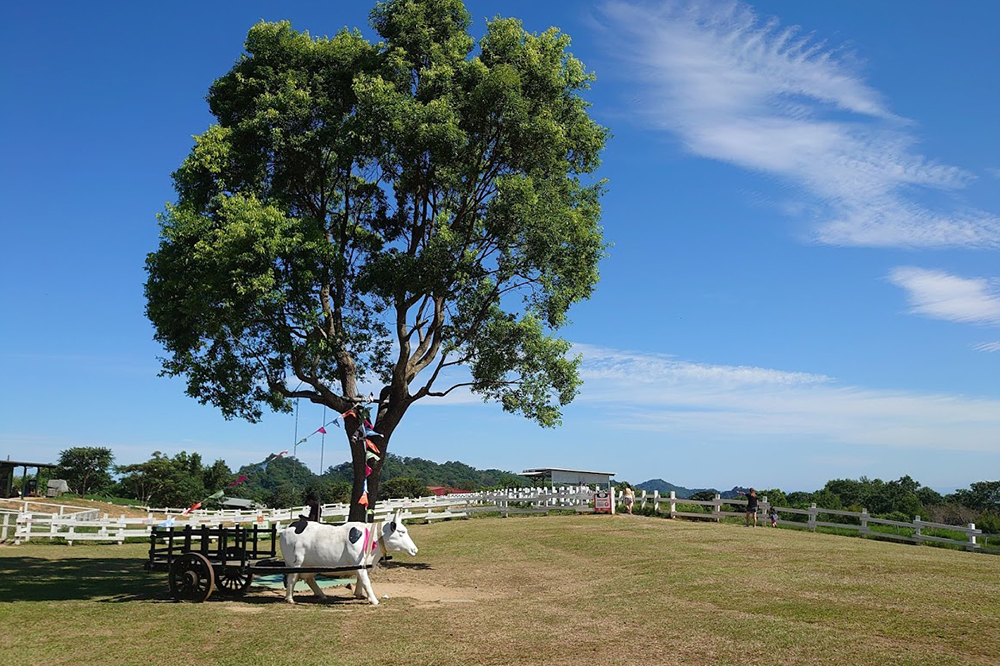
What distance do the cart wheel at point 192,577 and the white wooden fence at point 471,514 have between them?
6710mm

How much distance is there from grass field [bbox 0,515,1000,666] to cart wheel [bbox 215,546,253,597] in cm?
33

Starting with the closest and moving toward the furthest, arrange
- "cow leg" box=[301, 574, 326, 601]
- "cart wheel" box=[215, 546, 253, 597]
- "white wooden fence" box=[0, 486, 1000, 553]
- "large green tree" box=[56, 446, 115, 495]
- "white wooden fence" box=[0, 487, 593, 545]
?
"cow leg" box=[301, 574, 326, 601]
"cart wheel" box=[215, 546, 253, 597]
"white wooden fence" box=[0, 486, 1000, 553]
"white wooden fence" box=[0, 487, 593, 545]
"large green tree" box=[56, 446, 115, 495]

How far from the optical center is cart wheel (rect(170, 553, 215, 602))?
48.9 ft

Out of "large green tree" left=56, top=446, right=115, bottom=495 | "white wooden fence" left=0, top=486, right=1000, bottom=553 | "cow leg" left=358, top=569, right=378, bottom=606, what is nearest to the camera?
"cow leg" left=358, top=569, right=378, bottom=606

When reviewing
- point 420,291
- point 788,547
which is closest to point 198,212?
point 420,291

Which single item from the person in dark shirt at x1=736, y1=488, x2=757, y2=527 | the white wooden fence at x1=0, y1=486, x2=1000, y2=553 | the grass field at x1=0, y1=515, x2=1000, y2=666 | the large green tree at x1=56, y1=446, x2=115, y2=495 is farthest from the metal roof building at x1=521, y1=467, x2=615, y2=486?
the large green tree at x1=56, y1=446, x2=115, y2=495

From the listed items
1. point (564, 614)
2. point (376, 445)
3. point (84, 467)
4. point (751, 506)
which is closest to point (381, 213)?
point (376, 445)

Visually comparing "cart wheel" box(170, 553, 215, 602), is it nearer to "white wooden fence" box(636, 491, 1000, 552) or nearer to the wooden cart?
the wooden cart

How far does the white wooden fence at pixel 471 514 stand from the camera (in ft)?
90.4

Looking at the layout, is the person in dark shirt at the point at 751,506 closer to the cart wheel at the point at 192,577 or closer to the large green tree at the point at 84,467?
the cart wheel at the point at 192,577

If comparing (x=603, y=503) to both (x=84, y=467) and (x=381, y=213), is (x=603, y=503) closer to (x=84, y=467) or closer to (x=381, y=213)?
(x=381, y=213)

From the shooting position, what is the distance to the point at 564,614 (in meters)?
13.3

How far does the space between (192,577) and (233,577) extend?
86 centimetres

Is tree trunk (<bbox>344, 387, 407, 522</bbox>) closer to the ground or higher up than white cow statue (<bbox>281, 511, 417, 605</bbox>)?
higher up
